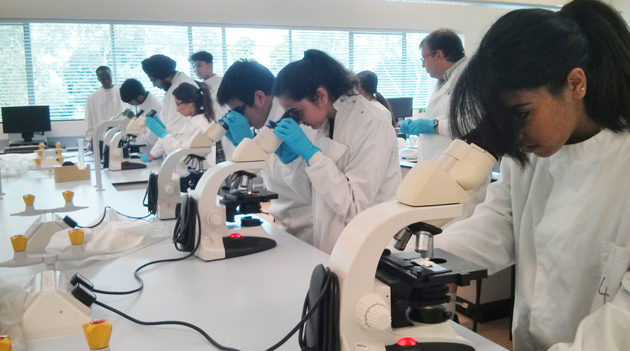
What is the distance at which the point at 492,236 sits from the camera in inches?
50.3

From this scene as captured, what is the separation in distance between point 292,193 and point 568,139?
1362 millimetres

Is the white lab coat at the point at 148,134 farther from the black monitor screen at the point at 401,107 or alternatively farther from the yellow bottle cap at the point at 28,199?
the black monitor screen at the point at 401,107

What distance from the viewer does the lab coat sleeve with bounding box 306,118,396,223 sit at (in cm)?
177

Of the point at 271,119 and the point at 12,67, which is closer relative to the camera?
the point at 271,119

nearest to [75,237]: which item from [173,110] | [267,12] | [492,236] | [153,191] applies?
[153,191]

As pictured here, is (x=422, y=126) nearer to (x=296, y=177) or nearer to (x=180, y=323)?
(x=296, y=177)

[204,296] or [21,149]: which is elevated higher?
[21,149]

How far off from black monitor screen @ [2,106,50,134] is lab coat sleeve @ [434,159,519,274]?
6.12 m

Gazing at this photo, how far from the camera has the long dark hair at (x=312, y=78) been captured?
184 cm

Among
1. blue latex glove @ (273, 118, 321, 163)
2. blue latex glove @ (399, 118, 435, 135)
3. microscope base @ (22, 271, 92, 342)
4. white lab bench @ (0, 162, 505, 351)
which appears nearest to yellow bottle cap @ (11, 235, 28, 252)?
white lab bench @ (0, 162, 505, 351)

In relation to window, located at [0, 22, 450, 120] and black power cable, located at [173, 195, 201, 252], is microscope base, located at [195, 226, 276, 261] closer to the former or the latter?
black power cable, located at [173, 195, 201, 252]

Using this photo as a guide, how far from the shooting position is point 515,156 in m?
0.92

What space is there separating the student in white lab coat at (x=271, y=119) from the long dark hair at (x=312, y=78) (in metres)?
0.27

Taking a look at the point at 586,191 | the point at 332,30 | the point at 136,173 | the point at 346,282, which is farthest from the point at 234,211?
the point at 332,30
